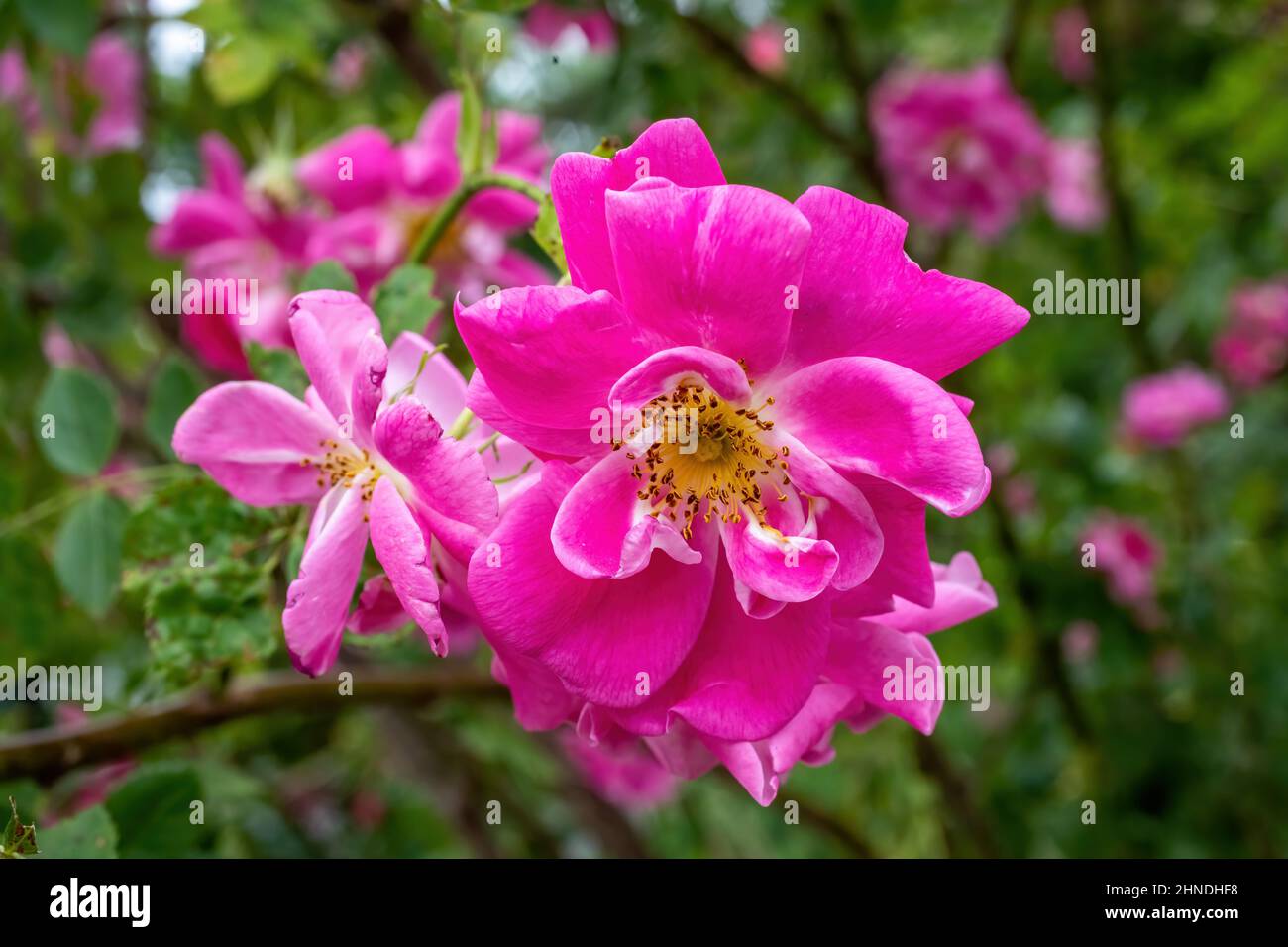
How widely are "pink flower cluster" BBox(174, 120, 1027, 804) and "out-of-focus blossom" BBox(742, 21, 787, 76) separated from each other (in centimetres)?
123

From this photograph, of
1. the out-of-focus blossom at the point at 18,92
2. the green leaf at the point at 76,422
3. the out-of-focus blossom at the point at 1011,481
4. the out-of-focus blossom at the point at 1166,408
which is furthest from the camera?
the out-of-focus blossom at the point at 1166,408

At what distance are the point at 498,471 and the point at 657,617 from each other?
108 mm

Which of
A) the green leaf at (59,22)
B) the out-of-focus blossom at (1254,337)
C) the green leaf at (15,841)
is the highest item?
the green leaf at (59,22)

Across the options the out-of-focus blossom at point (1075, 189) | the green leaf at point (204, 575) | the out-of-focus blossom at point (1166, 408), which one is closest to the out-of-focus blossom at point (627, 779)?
the out-of-focus blossom at point (1166, 408)

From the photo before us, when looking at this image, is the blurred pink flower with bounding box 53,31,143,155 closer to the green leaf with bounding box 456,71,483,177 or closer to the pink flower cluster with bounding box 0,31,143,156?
the pink flower cluster with bounding box 0,31,143,156

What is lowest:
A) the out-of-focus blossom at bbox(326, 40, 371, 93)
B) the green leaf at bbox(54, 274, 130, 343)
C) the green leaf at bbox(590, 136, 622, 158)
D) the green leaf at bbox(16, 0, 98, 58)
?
the green leaf at bbox(590, 136, 622, 158)

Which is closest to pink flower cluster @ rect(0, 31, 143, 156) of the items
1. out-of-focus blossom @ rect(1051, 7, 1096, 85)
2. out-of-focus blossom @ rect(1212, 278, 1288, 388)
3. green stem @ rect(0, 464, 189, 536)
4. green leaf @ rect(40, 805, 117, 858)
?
green stem @ rect(0, 464, 189, 536)

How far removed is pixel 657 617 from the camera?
0.46 meters

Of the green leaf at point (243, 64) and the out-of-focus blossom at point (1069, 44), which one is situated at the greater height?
the out-of-focus blossom at point (1069, 44)

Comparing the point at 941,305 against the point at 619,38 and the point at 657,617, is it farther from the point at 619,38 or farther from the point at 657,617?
the point at 619,38

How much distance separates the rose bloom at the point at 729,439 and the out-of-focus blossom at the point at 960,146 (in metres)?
1.14

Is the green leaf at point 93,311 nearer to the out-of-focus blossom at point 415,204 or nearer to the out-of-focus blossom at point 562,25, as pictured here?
the out-of-focus blossom at point 415,204

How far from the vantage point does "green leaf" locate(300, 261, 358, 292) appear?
612 millimetres

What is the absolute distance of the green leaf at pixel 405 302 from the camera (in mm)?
584
